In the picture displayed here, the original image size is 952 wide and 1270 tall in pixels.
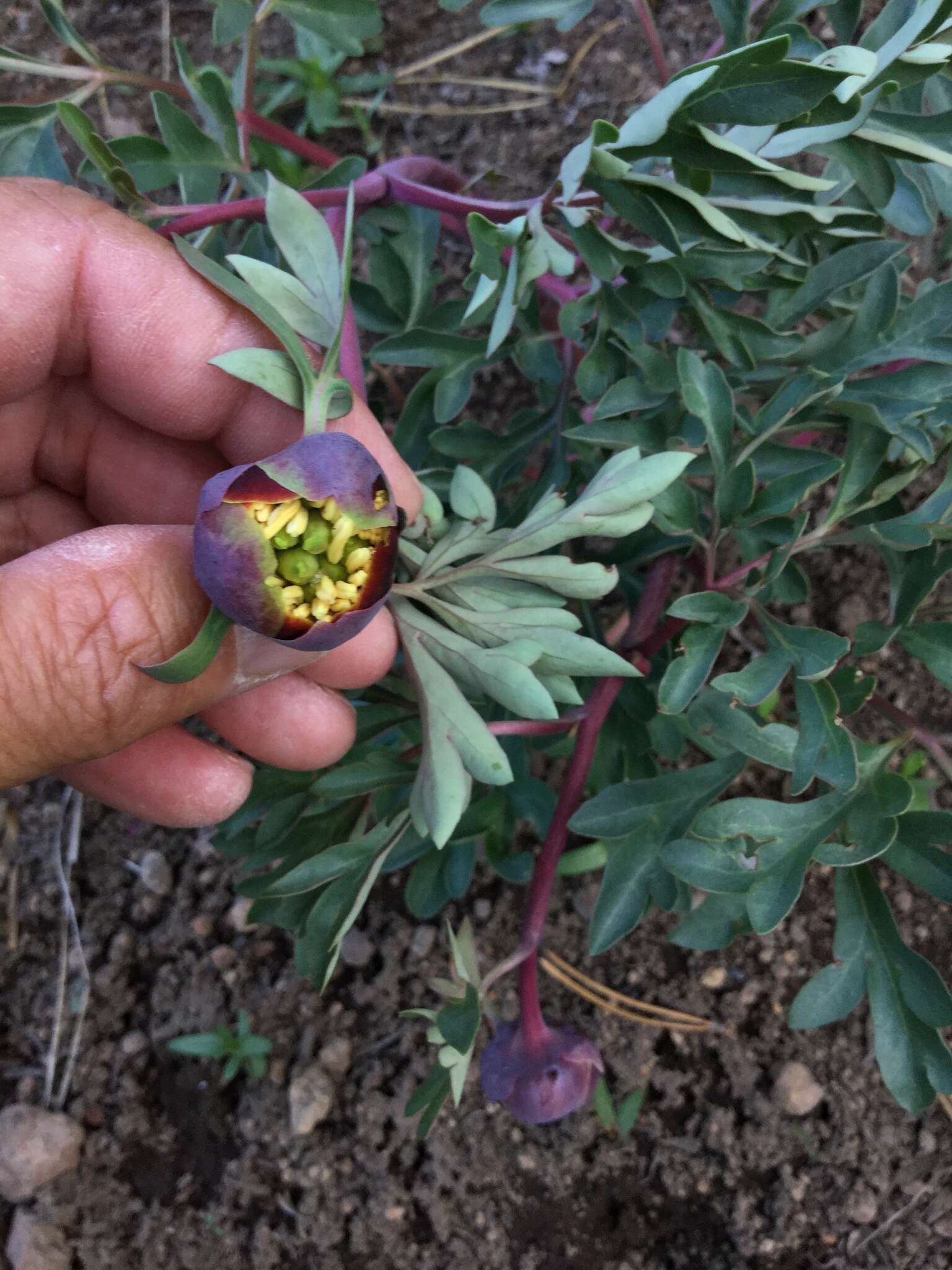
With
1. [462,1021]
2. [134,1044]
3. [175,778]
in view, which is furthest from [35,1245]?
[462,1021]

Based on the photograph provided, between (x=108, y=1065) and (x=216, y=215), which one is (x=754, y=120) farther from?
(x=108, y=1065)

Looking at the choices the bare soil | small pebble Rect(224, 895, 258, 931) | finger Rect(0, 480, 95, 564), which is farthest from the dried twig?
finger Rect(0, 480, 95, 564)

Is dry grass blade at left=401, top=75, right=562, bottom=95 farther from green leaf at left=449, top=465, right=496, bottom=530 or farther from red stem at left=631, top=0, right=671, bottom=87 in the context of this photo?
green leaf at left=449, top=465, right=496, bottom=530

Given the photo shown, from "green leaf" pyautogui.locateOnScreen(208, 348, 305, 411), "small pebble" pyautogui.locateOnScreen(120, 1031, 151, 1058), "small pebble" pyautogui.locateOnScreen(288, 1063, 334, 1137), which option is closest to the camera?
"green leaf" pyautogui.locateOnScreen(208, 348, 305, 411)

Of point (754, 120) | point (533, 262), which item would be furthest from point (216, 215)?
point (754, 120)

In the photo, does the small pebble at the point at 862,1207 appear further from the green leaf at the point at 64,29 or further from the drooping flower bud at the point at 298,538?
the green leaf at the point at 64,29
